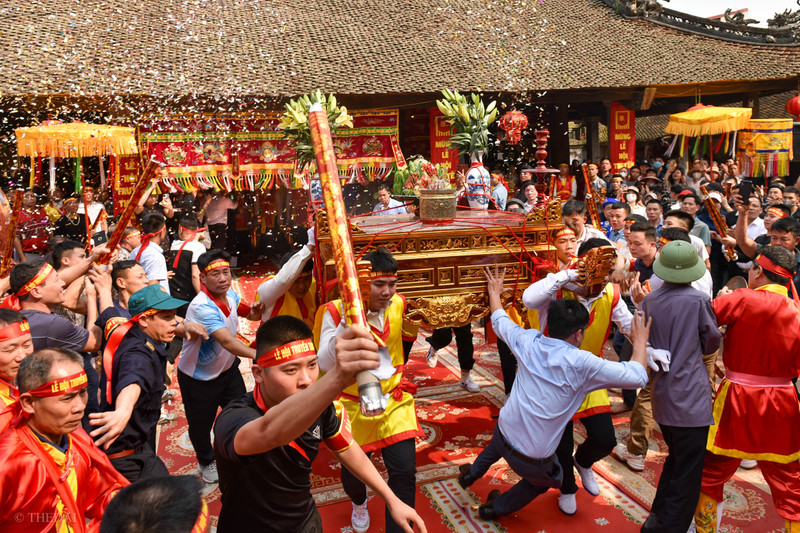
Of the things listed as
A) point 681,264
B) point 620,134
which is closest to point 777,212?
point 681,264

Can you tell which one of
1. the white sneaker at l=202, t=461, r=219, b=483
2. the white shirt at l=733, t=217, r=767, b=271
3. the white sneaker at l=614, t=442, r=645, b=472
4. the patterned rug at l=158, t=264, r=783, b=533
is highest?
the white shirt at l=733, t=217, r=767, b=271

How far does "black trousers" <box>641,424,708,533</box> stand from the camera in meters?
3.04

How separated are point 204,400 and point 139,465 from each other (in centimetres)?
119

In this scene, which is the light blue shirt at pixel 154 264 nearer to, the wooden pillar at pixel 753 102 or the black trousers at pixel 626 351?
the black trousers at pixel 626 351

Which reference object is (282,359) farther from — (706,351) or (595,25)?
(595,25)

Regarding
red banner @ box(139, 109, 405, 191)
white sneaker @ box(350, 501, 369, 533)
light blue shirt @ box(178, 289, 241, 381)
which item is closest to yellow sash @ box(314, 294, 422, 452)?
white sneaker @ box(350, 501, 369, 533)

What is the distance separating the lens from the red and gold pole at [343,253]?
4.27 feet

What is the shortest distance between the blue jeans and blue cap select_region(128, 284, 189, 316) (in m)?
1.95

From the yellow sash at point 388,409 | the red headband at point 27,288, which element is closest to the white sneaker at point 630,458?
the yellow sash at point 388,409

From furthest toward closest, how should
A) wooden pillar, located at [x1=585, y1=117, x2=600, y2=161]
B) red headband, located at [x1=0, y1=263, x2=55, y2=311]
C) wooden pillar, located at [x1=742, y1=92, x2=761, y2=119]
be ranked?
wooden pillar, located at [x1=585, y1=117, x2=600, y2=161] → wooden pillar, located at [x1=742, y1=92, x2=761, y2=119] → red headband, located at [x1=0, y1=263, x2=55, y2=311]

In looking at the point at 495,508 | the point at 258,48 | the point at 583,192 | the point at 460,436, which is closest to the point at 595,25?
the point at 583,192

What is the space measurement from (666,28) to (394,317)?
16273 millimetres

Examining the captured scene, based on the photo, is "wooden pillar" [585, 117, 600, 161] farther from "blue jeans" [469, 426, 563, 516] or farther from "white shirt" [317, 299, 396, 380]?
"white shirt" [317, 299, 396, 380]

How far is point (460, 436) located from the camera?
4.71 m
